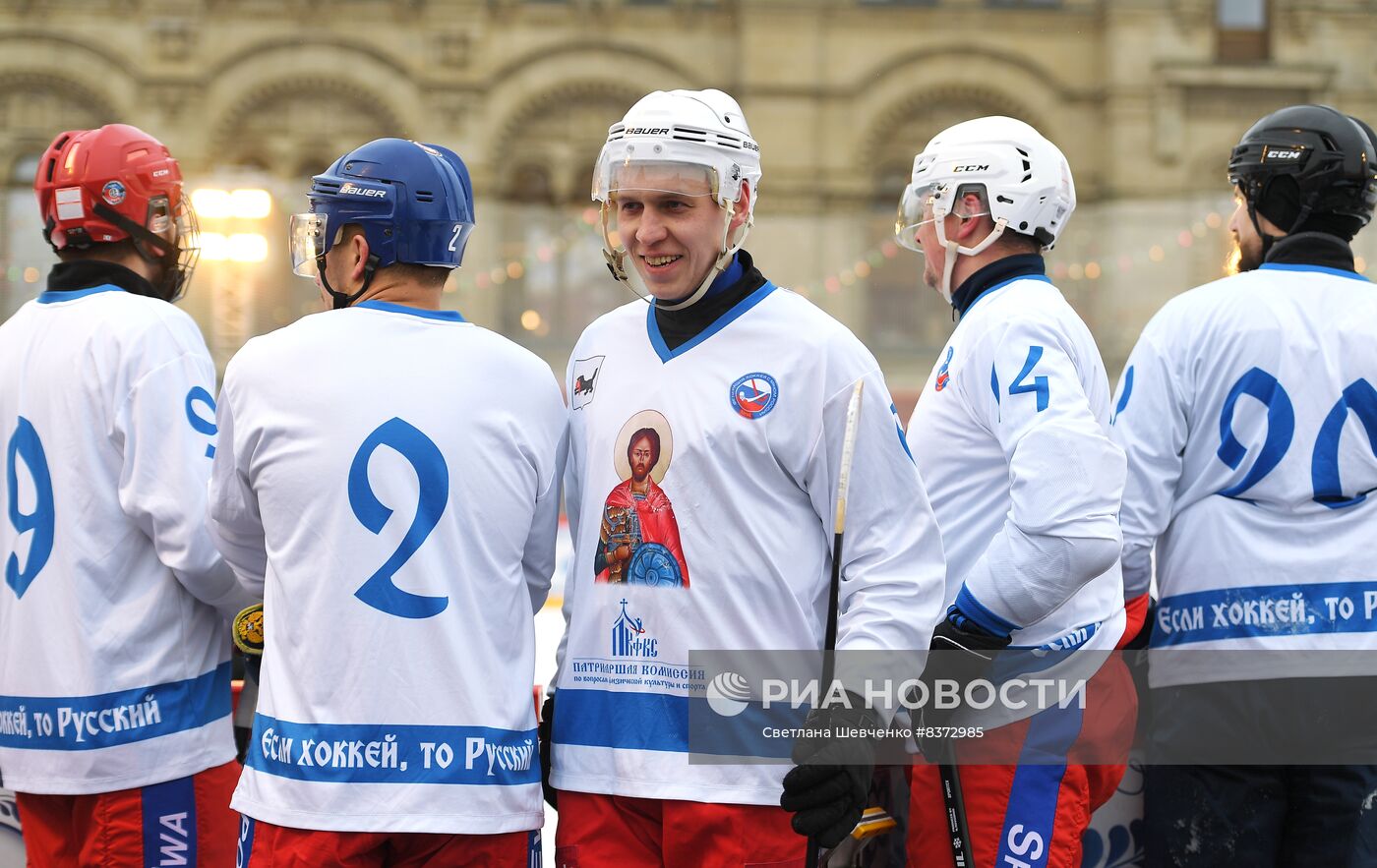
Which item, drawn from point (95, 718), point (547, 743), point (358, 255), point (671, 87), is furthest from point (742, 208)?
point (671, 87)

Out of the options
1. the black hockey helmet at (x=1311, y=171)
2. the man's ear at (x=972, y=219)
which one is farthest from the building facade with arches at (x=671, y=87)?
the man's ear at (x=972, y=219)

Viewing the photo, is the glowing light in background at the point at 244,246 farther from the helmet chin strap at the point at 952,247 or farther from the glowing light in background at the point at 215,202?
the helmet chin strap at the point at 952,247

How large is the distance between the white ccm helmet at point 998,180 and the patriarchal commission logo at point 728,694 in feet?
4.34

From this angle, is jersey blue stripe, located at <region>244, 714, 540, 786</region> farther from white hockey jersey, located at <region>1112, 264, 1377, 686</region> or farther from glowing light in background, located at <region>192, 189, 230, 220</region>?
glowing light in background, located at <region>192, 189, 230, 220</region>

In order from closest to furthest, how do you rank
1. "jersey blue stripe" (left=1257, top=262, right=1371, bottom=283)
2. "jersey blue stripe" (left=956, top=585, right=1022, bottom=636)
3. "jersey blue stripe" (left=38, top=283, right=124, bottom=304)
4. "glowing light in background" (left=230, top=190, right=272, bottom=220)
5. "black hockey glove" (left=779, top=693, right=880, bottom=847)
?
"black hockey glove" (left=779, top=693, right=880, bottom=847) < "jersey blue stripe" (left=956, top=585, right=1022, bottom=636) < "jersey blue stripe" (left=38, top=283, right=124, bottom=304) < "jersey blue stripe" (left=1257, top=262, right=1371, bottom=283) < "glowing light in background" (left=230, top=190, right=272, bottom=220)

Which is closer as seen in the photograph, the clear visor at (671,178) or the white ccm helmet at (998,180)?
the clear visor at (671,178)

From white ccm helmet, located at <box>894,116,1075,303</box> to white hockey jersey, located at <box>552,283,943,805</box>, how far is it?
85cm

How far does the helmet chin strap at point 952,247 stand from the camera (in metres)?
3.64

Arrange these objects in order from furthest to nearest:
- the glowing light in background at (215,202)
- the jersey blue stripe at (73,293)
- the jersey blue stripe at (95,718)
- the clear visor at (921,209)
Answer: the glowing light in background at (215,202)
the clear visor at (921,209)
the jersey blue stripe at (73,293)
the jersey blue stripe at (95,718)

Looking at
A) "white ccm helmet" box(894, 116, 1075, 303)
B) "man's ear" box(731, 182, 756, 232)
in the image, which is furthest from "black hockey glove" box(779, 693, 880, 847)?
"white ccm helmet" box(894, 116, 1075, 303)

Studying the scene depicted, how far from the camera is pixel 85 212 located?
143 inches

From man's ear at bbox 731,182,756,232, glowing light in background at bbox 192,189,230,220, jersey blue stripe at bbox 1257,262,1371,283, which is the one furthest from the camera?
glowing light in background at bbox 192,189,230,220

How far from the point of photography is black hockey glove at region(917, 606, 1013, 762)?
10.7 ft

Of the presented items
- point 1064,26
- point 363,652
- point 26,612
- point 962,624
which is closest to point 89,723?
point 26,612
